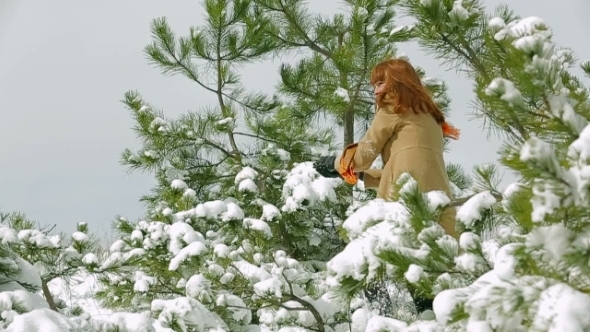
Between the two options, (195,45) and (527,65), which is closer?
(527,65)

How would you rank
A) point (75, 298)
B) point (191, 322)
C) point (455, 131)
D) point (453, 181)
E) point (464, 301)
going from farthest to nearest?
1. point (75, 298)
2. point (453, 181)
3. point (455, 131)
4. point (191, 322)
5. point (464, 301)

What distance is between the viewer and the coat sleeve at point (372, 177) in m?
3.13

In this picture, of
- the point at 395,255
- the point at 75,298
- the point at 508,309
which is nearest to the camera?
the point at 508,309

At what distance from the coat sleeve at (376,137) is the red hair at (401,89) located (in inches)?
1.9

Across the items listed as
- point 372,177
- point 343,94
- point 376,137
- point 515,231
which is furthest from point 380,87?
point 343,94

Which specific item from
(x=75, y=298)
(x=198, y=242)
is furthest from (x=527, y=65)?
(x=75, y=298)

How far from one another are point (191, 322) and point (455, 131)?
165cm

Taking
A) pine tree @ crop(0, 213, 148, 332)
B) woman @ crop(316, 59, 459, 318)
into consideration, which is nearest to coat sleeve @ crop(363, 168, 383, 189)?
woman @ crop(316, 59, 459, 318)

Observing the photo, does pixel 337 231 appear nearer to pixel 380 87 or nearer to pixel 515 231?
pixel 380 87

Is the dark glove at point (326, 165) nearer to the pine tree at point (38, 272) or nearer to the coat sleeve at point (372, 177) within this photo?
the coat sleeve at point (372, 177)

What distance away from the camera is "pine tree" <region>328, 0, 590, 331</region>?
1039 mm

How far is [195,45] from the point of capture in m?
5.85

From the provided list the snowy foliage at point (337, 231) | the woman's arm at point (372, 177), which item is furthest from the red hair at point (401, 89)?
the woman's arm at point (372, 177)

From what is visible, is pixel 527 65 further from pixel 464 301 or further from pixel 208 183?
pixel 208 183
